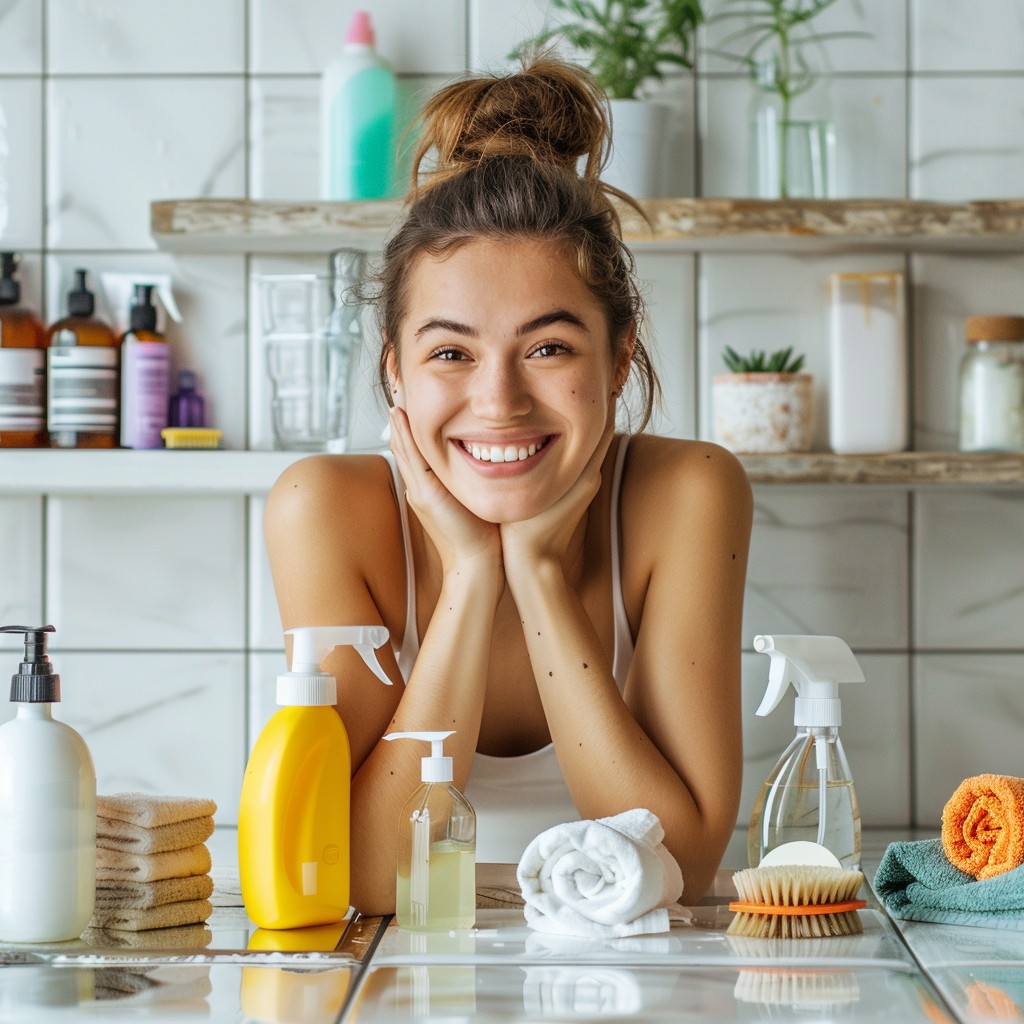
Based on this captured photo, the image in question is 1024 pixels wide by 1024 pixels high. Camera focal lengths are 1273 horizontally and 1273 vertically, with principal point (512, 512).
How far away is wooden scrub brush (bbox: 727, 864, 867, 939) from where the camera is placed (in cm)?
78

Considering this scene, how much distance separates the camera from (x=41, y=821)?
29.8 inches

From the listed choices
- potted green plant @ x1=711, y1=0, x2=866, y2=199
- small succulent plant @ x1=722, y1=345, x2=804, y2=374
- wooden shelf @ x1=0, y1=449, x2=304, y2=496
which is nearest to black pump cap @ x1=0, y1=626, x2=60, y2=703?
wooden shelf @ x1=0, y1=449, x2=304, y2=496

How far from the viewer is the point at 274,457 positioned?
1.54 m

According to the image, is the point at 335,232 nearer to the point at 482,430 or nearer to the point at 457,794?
the point at 482,430

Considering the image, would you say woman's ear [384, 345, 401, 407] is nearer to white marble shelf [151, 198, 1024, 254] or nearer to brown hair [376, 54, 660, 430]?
brown hair [376, 54, 660, 430]

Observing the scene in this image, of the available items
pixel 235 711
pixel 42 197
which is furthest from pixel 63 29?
pixel 235 711

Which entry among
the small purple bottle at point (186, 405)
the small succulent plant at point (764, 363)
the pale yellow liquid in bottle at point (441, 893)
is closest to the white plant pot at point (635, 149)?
the small succulent plant at point (764, 363)

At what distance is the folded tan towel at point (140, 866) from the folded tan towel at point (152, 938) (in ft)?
0.11

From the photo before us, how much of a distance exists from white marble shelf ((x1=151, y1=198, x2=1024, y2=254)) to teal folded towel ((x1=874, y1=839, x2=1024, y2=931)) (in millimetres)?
810

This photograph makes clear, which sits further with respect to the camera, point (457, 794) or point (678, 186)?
point (678, 186)

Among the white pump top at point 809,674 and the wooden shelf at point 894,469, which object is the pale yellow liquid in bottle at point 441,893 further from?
the wooden shelf at point 894,469

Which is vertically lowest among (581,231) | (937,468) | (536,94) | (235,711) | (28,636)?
(235,711)

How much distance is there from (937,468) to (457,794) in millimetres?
875

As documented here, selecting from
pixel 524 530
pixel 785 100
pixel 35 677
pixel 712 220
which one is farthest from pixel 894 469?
pixel 35 677
